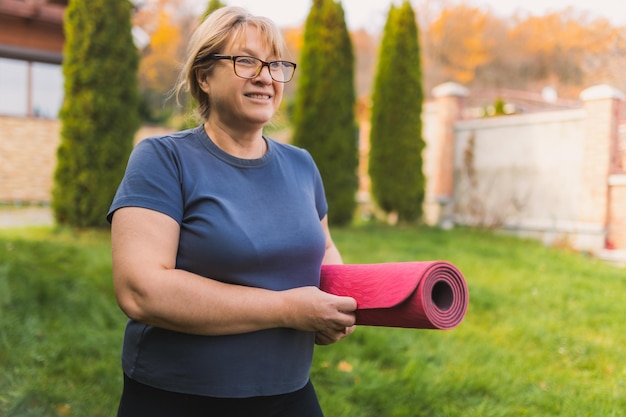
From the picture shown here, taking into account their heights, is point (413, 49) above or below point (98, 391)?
above

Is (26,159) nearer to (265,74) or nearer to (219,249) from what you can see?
(265,74)

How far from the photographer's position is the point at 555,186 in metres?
9.69

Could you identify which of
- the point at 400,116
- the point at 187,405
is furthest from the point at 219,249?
the point at 400,116

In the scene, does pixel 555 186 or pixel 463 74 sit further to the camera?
pixel 463 74

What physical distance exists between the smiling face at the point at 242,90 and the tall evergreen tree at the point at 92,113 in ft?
22.0

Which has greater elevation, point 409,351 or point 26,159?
point 26,159

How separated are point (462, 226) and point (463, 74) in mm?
22719

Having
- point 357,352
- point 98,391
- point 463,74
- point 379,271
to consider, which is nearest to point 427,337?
point 357,352

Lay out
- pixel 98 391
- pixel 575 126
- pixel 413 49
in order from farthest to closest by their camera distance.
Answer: pixel 413 49 → pixel 575 126 → pixel 98 391

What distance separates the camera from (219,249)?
1400 mm

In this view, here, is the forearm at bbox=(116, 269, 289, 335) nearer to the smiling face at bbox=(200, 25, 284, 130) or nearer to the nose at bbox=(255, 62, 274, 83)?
the smiling face at bbox=(200, 25, 284, 130)

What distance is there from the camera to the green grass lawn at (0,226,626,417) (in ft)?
11.1

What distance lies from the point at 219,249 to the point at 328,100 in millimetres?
8663

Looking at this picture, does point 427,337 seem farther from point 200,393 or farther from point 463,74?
point 463,74
